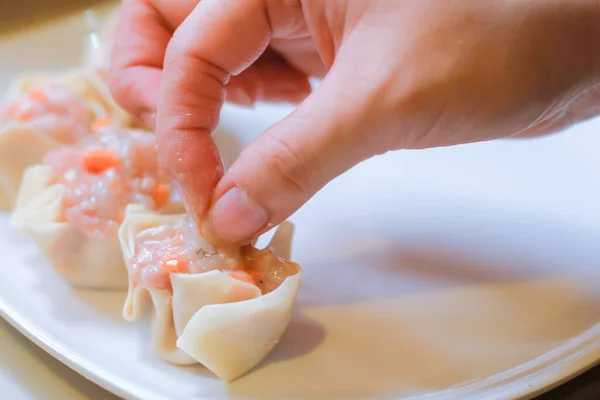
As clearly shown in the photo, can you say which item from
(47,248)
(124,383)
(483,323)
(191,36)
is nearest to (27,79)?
(47,248)

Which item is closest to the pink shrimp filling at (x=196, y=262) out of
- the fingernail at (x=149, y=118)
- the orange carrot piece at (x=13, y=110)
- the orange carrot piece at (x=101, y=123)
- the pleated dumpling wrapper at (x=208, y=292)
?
the pleated dumpling wrapper at (x=208, y=292)

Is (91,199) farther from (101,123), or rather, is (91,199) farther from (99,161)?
(101,123)

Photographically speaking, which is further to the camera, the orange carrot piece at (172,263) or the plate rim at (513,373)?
the orange carrot piece at (172,263)

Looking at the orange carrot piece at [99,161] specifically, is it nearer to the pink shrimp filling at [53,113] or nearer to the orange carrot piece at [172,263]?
the pink shrimp filling at [53,113]

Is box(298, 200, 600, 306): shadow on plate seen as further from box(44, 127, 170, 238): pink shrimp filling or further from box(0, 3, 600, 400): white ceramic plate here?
box(44, 127, 170, 238): pink shrimp filling

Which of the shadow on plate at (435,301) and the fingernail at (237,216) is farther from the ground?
the fingernail at (237,216)

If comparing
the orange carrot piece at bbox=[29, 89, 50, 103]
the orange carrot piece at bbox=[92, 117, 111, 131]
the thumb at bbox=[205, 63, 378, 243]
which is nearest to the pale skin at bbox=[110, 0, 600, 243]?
the thumb at bbox=[205, 63, 378, 243]

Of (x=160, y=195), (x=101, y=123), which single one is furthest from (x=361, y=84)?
(x=101, y=123)
